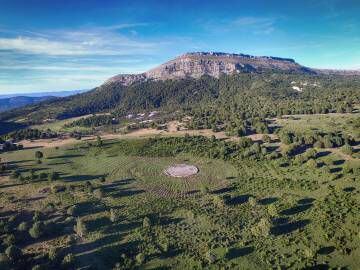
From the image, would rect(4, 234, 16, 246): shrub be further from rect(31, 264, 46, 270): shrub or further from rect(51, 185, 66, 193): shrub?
rect(51, 185, 66, 193): shrub

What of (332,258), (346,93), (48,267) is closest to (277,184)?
(332,258)

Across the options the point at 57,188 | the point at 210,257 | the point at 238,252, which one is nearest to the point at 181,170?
the point at 57,188

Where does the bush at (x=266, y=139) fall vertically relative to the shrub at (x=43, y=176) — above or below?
above

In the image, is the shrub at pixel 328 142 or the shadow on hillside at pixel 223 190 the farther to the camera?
the shrub at pixel 328 142

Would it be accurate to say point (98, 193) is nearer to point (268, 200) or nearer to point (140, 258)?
point (140, 258)

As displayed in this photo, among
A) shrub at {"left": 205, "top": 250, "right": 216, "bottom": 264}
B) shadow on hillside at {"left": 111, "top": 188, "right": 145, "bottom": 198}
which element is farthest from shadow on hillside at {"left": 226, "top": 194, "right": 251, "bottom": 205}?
shadow on hillside at {"left": 111, "top": 188, "right": 145, "bottom": 198}

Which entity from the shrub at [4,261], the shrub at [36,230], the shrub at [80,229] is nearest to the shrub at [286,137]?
the shrub at [80,229]

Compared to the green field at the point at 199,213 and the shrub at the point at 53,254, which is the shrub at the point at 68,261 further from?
the shrub at the point at 53,254
